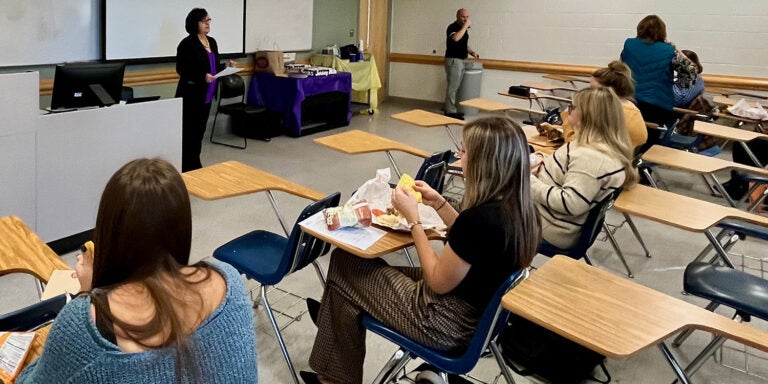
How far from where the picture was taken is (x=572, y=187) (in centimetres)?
262

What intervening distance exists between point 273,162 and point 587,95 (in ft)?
10.9

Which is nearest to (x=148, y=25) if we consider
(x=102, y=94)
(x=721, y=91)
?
(x=102, y=94)

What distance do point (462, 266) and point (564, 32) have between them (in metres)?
7.07

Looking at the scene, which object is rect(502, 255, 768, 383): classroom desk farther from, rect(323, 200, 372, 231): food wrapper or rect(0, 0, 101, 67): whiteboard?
rect(0, 0, 101, 67): whiteboard

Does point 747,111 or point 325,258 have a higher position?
point 747,111

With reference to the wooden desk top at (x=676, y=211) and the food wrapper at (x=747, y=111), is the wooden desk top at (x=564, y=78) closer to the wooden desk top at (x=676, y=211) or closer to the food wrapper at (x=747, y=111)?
the food wrapper at (x=747, y=111)

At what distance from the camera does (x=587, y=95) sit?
2762mm

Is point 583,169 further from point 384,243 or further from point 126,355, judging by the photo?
point 126,355

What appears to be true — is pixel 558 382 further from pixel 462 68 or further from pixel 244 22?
pixel 462 68

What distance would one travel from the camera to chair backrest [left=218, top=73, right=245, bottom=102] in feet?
19.5

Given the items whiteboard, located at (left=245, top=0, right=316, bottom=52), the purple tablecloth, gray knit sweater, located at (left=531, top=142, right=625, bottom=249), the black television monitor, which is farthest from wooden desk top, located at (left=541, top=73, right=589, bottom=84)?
the black television monitor

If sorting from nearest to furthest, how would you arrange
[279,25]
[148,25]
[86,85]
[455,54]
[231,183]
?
[231,183] → [86,85] → [148,25] → [279,25] → [455,54]

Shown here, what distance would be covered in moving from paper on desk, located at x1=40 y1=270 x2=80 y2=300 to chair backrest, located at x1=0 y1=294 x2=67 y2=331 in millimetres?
123

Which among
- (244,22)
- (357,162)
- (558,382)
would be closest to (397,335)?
(558,382)
